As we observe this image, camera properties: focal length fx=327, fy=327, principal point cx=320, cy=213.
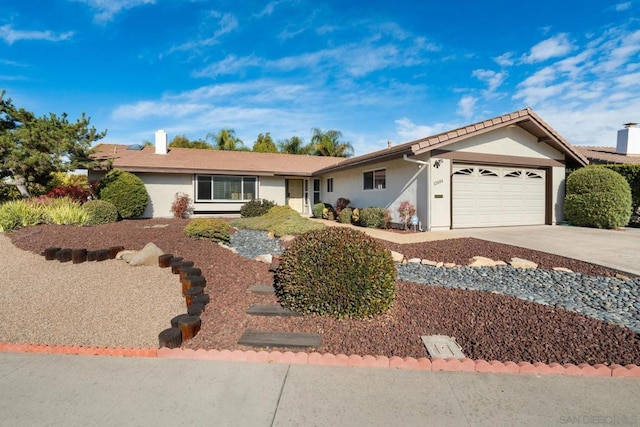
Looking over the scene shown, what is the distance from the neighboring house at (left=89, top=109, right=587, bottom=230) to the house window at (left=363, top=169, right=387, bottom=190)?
5 centimetres

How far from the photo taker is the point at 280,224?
1128cm

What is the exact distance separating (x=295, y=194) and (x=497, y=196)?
11621 mm

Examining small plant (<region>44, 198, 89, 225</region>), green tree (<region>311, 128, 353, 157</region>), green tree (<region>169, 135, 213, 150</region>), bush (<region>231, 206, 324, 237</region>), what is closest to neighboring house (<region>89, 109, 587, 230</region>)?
bush (<region>231, 206, 324, 237</region>)

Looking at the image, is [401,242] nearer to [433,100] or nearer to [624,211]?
[624,211]

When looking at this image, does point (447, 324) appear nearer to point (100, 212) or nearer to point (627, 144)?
point (100, 212)

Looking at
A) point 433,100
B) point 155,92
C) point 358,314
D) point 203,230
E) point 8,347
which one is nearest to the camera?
point 8,347

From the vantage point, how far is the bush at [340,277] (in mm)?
3963

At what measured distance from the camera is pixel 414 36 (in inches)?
493

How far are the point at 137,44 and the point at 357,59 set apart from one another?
878 centimetres

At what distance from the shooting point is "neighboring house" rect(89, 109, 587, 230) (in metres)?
11.8

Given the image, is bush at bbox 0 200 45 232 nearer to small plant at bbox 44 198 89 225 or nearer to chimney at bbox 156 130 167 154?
small plant at bbox 44 198 89 225

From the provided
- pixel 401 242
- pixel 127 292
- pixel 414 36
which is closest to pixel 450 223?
pixel 401 242

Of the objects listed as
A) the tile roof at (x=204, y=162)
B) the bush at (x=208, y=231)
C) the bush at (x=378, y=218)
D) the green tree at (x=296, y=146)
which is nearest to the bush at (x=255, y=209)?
the tile roof at (x=204, y=162)

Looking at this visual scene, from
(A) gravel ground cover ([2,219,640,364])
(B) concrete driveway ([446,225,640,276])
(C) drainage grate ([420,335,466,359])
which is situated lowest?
(C) drainage grate ([420,335,466,359])
